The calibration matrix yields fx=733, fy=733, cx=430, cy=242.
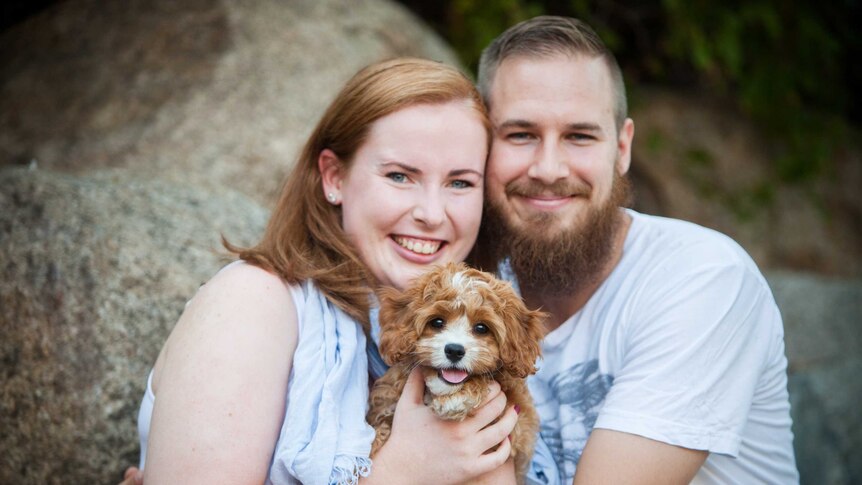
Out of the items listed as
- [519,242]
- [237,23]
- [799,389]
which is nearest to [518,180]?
[519,242]

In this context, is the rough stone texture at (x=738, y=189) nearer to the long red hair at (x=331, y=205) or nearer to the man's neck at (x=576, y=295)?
the man's neck at (x=576, y=295)

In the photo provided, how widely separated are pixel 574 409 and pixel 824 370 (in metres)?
5.13

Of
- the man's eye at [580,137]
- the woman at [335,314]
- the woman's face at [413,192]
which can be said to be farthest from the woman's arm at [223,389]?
the man's eye at [580,137]

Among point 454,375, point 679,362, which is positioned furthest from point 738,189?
point 454,375

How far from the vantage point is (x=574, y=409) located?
12.3 ft

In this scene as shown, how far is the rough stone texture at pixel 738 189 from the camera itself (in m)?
9.20

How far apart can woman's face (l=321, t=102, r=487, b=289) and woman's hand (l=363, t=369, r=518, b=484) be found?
2.25ft

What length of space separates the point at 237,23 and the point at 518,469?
492 cm

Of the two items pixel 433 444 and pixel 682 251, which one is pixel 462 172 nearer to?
pixel 682 251

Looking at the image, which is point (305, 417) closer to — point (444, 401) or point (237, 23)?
point (444, 401)

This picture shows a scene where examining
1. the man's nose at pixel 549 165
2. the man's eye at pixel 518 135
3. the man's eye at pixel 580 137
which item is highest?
the man's eye at pixel 580 137

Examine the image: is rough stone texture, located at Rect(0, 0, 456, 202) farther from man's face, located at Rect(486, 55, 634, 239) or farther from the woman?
man's face, located at Rect(486, 55, 634, 239)

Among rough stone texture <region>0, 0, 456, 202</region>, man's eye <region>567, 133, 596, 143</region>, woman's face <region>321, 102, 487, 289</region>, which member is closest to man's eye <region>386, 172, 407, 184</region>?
woman's face <region>321, 102, 487, 289</region>

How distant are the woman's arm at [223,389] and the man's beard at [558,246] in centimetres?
143
